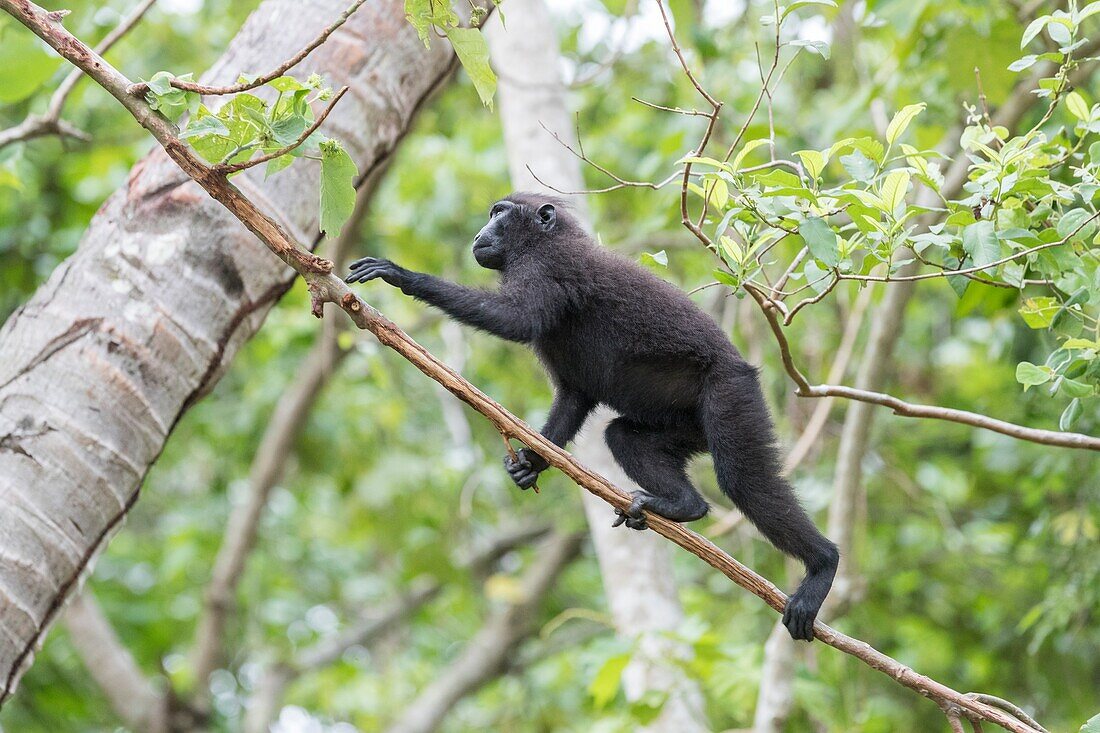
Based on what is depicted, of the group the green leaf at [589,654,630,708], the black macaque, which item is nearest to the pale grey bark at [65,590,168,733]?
the green leaf at [589,654,630,708]

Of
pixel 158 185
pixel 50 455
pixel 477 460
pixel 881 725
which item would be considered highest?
pixel 477 460

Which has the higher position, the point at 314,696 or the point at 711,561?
the point at 314,696

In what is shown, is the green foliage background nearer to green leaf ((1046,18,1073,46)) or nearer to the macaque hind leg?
the macaque hind leg

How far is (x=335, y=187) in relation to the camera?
2924 mm

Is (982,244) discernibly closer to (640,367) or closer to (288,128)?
(640,367)

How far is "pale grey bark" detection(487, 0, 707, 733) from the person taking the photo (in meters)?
5.33

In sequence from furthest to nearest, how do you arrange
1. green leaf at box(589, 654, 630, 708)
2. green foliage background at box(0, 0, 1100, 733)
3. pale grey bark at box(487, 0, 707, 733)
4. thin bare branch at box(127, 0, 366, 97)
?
green foliage background at box(0, 0, 1100, 733), pale grey bark at box(487, 0, 707, 733), green leaf at box(589, 654, 630, 708), thin bare branch at box(127, 0, 366, 97)

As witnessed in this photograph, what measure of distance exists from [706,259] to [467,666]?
3.99m

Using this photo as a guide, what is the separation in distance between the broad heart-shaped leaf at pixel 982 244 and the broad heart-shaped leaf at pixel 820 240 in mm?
368

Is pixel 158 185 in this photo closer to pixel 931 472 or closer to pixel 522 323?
pixel 522 323

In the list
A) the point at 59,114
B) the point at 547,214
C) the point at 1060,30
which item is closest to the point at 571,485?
the point at 547,214

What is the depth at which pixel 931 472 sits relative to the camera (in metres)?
9.16

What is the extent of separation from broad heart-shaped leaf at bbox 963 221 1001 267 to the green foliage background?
2314 mm

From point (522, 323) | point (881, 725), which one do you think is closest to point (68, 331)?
point (522, 323)
